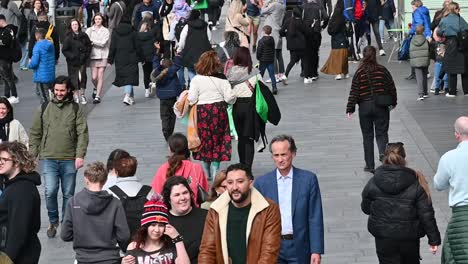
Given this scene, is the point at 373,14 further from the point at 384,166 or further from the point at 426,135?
the point at 384,166

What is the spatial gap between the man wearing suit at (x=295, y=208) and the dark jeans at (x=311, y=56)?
14.6m

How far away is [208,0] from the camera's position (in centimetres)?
3222

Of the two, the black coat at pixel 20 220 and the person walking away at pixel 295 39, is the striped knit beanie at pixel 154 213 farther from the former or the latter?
the person walking away at pixel 295 39

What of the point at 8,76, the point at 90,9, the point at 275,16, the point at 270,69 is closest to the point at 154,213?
the point at 270,69

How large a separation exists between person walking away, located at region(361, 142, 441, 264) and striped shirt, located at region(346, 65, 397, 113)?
18.1ft

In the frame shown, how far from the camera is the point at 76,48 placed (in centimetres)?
2295

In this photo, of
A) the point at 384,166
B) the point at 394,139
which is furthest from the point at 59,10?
the point at 384,166

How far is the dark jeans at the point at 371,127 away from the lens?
16812 mm

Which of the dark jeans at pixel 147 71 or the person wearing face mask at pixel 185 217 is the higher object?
A: the person wearing face mask at pixel 185 217

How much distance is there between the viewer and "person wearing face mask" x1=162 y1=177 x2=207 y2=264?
9.69m

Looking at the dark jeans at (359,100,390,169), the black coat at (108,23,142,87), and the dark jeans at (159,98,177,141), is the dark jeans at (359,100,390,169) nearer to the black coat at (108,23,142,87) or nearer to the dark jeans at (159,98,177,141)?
the dark jeans at (159,98,177,141)

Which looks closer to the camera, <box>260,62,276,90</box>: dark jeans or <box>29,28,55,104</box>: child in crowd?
<box>29,28,55,104</box>: child in crowd

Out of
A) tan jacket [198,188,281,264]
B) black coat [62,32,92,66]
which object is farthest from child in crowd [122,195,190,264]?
black coat [62,32,92,66]

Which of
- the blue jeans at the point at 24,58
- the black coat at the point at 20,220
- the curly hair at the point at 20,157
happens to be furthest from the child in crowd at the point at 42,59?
the black coat at the point at 20,220
